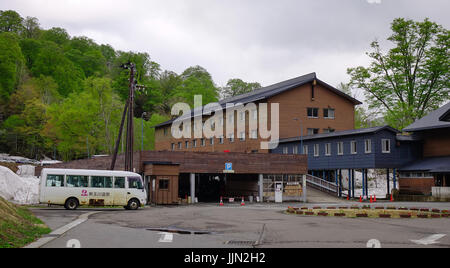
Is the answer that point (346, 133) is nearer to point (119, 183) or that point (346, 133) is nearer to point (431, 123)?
point (431, 123)

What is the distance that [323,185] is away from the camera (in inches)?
2082

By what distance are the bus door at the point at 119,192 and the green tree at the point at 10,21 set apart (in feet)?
296

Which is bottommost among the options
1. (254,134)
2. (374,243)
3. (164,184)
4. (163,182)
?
(374,243)

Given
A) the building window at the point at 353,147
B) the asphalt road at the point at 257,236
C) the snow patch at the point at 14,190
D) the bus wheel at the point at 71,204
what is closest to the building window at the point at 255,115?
the building window at the point at 353,147

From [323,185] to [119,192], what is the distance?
27919 mm

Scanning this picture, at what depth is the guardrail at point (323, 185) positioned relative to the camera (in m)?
51.7

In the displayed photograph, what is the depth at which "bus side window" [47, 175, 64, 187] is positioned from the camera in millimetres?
30219

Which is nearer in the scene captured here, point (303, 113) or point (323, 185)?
point (323, 185)

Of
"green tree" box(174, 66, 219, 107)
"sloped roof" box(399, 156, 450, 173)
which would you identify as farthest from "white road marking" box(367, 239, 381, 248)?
"green tree" box(174, 66, 219, 107)

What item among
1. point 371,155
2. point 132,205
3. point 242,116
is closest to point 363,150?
point 371,155

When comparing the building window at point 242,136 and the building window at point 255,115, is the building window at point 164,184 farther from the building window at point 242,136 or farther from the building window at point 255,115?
the building window at point 242,136

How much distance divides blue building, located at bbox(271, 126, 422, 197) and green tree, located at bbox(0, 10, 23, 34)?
82737mm

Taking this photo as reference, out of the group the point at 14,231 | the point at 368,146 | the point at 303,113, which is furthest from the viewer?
the point at 303,113

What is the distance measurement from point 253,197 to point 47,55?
231 feet
